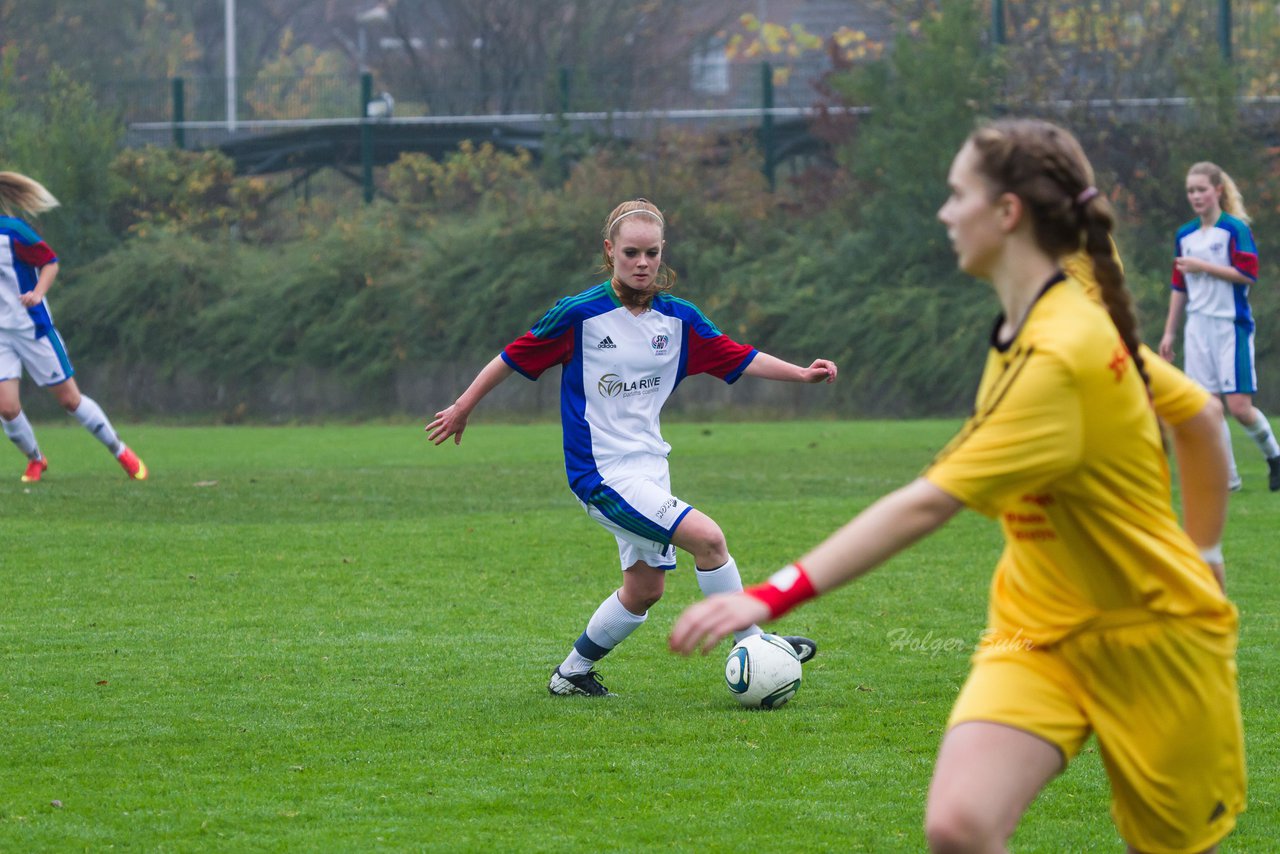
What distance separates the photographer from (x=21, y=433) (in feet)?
39.9

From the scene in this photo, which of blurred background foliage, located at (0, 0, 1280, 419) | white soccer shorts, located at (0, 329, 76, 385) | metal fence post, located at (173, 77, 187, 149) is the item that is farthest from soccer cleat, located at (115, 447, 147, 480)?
metal fence post, located at (173, 77, 187, 149)

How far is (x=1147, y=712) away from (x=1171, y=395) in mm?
600

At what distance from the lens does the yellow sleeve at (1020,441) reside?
8.82 ft

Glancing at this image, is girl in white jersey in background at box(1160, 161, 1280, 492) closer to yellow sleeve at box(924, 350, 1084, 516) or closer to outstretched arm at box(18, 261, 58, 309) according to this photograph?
outstretched arm at box(18, 261, 58, 309)

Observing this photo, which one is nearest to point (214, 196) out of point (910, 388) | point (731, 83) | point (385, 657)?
point (731, 83)

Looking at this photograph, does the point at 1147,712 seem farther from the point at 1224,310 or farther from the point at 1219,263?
the point at 1224,310

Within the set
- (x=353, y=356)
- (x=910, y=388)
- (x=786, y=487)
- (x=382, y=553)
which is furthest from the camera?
(x=353, y=356)

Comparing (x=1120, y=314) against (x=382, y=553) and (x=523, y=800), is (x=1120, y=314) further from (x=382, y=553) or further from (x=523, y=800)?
(x=382, y=553)

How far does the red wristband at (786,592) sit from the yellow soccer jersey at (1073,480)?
0.91ft

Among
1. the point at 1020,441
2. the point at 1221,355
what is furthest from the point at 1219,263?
the point at 1020,441

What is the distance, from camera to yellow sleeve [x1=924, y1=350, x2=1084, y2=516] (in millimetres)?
2689

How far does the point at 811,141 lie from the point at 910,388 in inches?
204

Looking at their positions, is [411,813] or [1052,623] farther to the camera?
[411,813]

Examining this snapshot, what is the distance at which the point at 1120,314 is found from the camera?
117 inches
